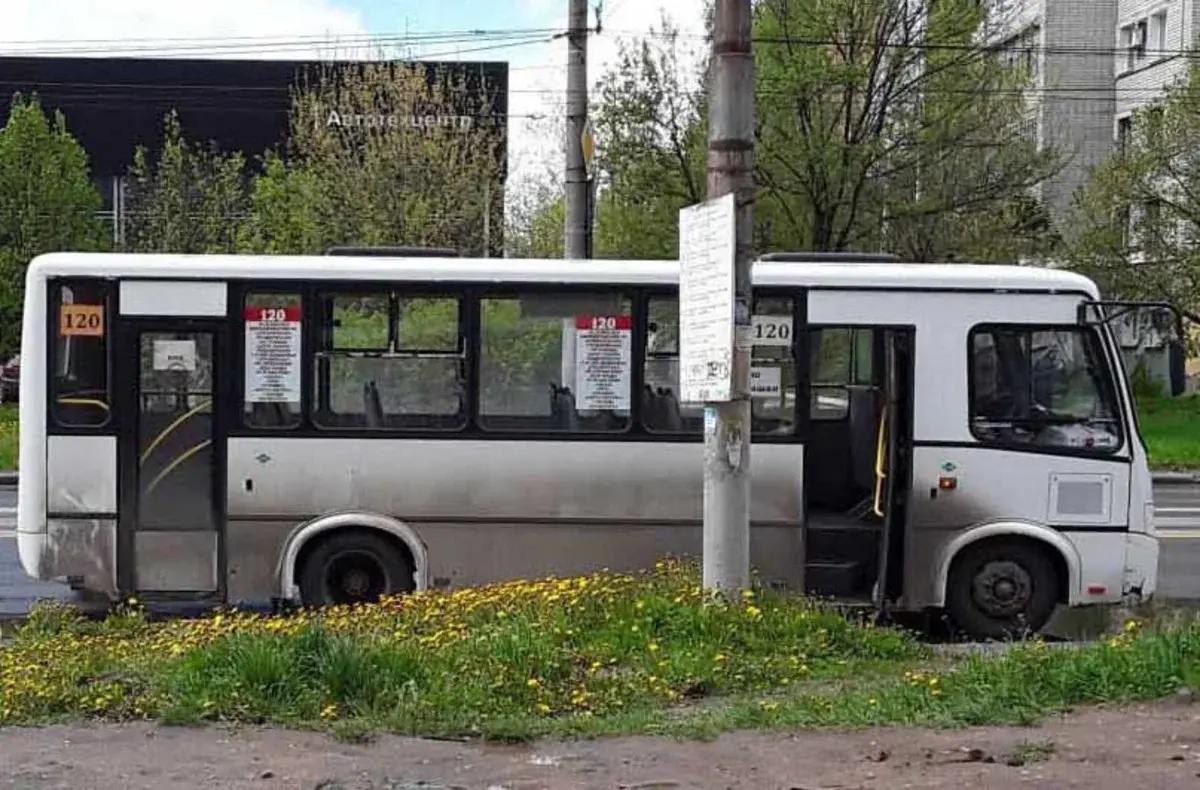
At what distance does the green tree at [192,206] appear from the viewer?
3906 cm

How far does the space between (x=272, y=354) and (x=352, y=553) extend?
1.52 metres

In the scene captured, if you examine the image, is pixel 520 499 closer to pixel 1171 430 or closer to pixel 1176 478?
pixel 1176 478

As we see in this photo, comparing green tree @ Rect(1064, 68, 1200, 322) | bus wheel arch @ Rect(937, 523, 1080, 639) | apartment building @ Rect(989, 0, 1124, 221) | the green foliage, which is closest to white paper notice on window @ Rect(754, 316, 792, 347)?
bus wheel arch @ Rect(937, 523, 1080, 639)

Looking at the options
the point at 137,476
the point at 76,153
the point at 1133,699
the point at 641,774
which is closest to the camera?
the point at 641,774

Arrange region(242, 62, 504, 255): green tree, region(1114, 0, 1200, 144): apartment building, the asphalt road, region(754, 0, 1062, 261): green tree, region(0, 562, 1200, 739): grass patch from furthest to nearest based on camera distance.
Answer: region(1114, 0, 1200, 144): apartment building
region(242, 62, 504, 255): green tree
region(754, 0, 1062, 261): green tree
the asphalt road
region(0, 562, 1200, 739): grass patch

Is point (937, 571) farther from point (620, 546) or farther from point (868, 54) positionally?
point (868, 54)

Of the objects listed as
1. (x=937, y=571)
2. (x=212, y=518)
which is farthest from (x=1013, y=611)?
(x=212, y=518)

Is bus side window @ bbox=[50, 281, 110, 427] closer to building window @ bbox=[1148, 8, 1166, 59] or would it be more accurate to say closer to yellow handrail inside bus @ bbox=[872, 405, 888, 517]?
yellow handrail inside bus @ bbox=[872, 405, 888, 517]

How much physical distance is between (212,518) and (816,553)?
428 cm

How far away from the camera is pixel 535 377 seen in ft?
37.8

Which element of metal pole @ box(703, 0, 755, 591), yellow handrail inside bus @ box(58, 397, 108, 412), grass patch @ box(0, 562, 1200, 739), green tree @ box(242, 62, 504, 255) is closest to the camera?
grass patch @ box(0, 562, 1200, 739)

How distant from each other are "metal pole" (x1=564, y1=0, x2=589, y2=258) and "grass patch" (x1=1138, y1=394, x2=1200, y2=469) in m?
8.92

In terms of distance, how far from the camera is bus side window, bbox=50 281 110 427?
Result: 11312 mm

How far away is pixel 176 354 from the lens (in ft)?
37.3
